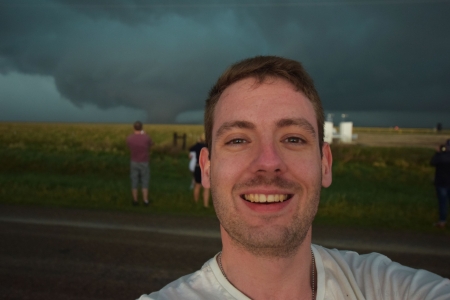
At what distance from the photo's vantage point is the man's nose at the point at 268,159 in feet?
5.04

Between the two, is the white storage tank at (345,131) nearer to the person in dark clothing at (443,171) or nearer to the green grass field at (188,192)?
the green grass field at (188,192)

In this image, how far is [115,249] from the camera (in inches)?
258

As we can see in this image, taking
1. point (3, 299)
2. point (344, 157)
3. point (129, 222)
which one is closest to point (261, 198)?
point (3, 299)

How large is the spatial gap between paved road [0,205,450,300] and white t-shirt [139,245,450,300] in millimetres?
3469

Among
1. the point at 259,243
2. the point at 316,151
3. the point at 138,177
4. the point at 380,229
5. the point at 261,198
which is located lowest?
the point at 380,229

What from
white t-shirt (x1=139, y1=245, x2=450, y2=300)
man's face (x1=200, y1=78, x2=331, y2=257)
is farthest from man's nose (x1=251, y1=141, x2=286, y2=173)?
white t-shirt (x1=139, y1=245, x2=450, y2=300)

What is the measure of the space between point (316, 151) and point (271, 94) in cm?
30

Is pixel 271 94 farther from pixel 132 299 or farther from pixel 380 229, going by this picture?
pixel 380 229

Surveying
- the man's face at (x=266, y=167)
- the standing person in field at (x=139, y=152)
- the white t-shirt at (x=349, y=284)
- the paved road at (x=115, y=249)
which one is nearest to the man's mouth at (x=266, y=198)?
the man's face at (x=266, y=167)

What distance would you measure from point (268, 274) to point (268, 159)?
0.45m

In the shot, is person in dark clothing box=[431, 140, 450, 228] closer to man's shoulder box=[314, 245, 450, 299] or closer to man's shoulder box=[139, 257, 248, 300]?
man's shoulder box=[314, 245, 450, 299]

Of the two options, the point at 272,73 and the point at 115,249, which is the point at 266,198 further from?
the point at 115,249

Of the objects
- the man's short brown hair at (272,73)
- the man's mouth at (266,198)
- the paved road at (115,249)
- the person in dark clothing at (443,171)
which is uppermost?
the man's short brown hair at (272,73)

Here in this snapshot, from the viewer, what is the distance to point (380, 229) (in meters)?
8.27
